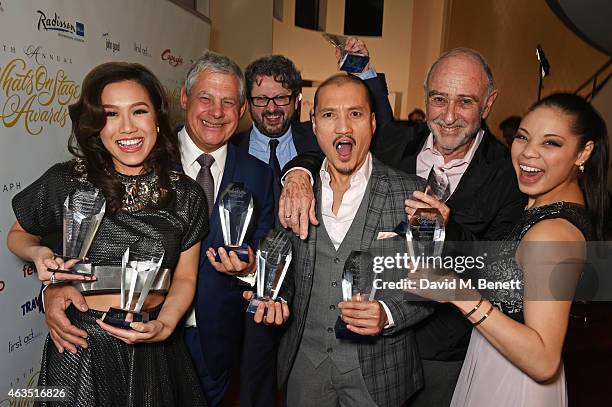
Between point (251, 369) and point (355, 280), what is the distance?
3.32 feet

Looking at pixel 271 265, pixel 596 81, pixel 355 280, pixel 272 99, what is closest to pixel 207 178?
pixel 271 265

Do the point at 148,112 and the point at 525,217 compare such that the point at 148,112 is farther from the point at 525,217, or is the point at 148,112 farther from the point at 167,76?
the point at 167,76

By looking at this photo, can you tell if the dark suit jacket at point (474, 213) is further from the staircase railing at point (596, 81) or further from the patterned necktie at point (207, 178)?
the staircase railing at point (596, 81)

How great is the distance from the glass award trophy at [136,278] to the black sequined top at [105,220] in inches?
4.8

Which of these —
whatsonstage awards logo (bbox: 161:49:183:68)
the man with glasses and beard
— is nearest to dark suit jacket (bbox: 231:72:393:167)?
the man with glasses and beard

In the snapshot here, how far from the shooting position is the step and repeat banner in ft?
7.77

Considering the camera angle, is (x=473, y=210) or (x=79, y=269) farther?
(x=473, y=210)

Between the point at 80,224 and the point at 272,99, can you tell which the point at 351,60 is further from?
the point at 80,224

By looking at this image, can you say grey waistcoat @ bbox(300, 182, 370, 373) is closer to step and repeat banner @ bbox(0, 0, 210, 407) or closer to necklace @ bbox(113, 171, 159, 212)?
necklace @ bbox(113, 171, 159, 212)

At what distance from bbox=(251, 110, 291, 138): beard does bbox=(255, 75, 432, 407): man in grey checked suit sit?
106cm

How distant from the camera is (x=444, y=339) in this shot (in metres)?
2.05

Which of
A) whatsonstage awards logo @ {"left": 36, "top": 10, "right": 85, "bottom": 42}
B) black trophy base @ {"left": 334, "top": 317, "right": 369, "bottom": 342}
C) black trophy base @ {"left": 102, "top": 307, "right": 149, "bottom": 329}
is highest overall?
whatsonstage awards logo @ {"left": 36, "top": 10, "right": 85, "bottom": 42}

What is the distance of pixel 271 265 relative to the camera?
1.75 metres

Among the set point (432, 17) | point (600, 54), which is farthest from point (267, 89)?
point (432, 17)
